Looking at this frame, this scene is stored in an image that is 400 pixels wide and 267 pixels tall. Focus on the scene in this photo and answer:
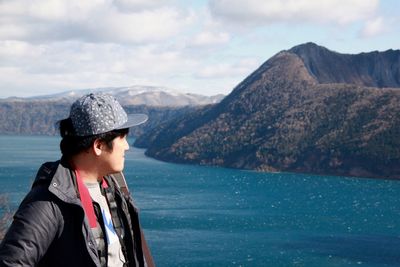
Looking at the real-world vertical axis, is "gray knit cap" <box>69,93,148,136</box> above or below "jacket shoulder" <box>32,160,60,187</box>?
above

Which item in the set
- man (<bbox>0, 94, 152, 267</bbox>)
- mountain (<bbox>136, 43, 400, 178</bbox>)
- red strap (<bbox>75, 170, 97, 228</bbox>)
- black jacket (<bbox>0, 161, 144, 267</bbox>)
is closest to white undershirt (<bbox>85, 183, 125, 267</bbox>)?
man (<bbox>0, 94, 152, 267</bbox>)

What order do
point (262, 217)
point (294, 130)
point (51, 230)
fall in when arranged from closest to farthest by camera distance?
point (51, 230) < point (262, 217) < point (294, 130)

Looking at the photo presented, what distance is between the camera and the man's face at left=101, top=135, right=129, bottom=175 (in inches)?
119

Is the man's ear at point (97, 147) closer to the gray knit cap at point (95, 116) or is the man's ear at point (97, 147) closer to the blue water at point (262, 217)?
the gray knit cap at point (95, 116)

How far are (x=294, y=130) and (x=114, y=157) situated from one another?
502 ft

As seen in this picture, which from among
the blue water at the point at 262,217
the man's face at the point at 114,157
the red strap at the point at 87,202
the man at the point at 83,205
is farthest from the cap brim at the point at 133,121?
the blue water at the point at 262,217

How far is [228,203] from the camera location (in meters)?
83.0

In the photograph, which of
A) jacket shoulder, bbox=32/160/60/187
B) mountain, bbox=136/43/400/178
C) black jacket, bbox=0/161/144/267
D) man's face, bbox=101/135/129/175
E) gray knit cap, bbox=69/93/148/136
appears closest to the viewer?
black jacket, bbox=0/161/144/267

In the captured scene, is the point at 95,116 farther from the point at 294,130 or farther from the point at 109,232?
the point at 294,130

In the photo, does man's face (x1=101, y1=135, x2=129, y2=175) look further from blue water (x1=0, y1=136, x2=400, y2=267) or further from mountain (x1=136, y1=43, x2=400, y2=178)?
mountain (x1=136, y1=43, x2=400, y2=178)

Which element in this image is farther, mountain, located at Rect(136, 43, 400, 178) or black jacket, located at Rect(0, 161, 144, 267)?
mountain, located at Rect(136, 43, 400, 178)

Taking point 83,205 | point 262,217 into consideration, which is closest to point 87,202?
point 83,205

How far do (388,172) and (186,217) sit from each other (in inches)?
2662

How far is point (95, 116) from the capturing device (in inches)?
113
